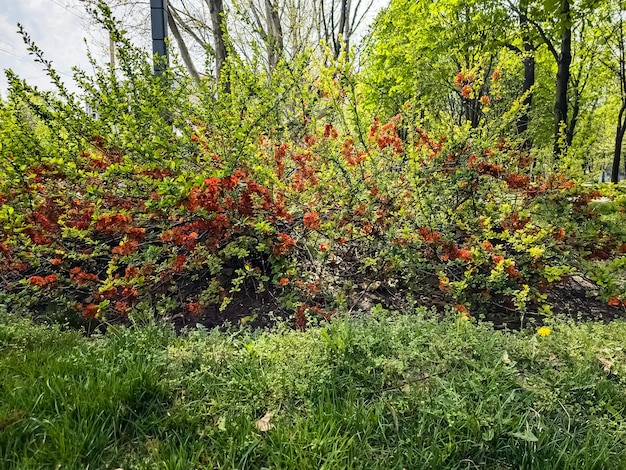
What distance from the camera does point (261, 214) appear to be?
3.07 meters

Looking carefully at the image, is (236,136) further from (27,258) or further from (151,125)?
(27,258)

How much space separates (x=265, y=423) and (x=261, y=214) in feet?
5.81

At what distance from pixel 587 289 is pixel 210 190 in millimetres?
3528

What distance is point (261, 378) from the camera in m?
1.80

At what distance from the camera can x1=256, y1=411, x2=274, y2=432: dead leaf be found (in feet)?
5.11

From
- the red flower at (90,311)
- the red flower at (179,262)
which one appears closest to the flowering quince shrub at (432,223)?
the red flower at (179,262)

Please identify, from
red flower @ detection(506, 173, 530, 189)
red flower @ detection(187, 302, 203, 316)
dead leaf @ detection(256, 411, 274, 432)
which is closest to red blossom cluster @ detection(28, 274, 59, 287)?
red flower @ detection(187, 302, 203, 316)

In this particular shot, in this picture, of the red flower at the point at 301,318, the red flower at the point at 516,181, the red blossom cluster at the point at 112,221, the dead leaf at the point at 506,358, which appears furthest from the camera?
the red flower at the point at 516,181

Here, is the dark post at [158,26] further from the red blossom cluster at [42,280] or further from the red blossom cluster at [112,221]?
the red blossom cluster at [42,280]

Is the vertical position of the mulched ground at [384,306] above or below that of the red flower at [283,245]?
below

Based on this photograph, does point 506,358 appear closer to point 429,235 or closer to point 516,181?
point 429,235

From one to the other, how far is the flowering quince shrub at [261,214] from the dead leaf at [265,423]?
111 cm

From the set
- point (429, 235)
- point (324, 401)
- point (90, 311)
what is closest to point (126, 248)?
point (90, 311)

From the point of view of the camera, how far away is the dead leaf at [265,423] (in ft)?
5.11
